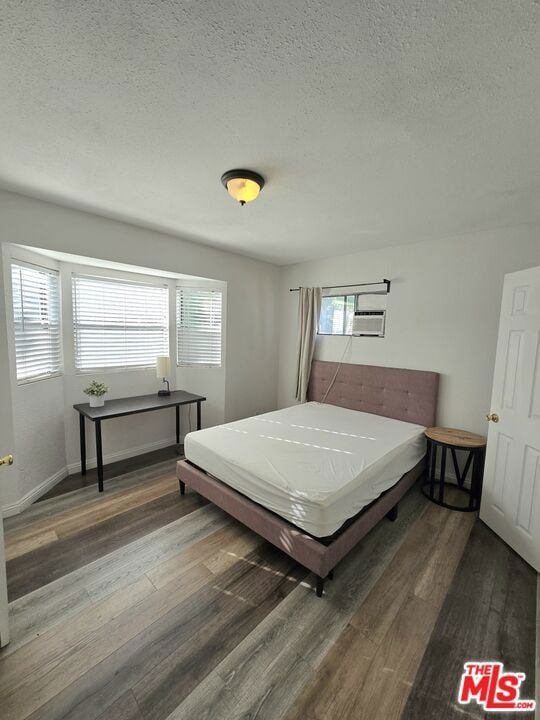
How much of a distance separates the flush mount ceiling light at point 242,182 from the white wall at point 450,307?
2.16m

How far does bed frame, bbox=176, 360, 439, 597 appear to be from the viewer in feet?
5.68

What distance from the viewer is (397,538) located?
2.21m

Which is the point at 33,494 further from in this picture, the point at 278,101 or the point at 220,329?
the point at 278,101

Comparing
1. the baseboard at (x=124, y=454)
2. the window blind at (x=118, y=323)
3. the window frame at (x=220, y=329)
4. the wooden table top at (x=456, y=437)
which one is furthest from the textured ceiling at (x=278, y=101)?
the baseboard at (x=124, y=454)

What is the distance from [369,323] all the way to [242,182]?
242 centimetres

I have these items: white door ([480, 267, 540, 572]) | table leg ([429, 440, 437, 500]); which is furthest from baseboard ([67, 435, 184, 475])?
white door ([480, 267, 540, 572])

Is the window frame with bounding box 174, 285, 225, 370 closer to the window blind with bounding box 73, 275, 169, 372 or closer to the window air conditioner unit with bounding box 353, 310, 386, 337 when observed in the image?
the window blind with bounding box 73, 275, 169, 372

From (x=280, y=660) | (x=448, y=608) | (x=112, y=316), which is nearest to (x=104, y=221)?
(x=112, y=316)

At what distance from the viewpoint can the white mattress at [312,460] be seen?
5.82 feet

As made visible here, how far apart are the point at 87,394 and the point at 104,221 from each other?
69.6 inches

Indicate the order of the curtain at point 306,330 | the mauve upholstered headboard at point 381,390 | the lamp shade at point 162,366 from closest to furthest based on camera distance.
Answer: the mauve upholstered headboard at point 381,390
the lamp shade at point 162,366
the curtain at point 306,330

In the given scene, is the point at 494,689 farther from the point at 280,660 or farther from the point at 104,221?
the point at 104,221

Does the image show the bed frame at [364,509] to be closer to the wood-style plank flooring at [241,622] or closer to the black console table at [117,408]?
the wood-style plank flooring at [241,622]

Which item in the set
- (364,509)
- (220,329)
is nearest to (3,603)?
(364,509)
